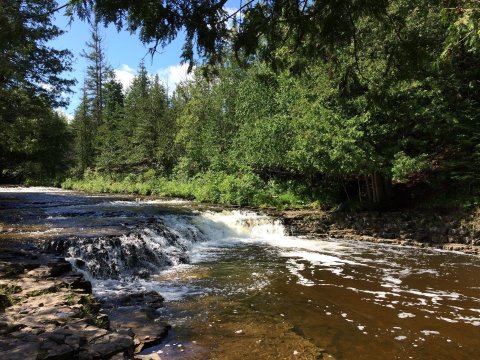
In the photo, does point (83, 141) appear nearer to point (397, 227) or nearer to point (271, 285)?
point (397, 227)

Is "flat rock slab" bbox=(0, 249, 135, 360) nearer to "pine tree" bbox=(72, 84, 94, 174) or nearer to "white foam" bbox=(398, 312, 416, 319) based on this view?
"white foam" bbox=(398, 312, 416, 319)

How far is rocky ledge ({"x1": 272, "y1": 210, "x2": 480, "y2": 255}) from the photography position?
12.5m

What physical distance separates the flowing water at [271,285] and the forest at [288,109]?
3.50 metres

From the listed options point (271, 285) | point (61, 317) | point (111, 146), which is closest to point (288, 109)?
point (271, 285)

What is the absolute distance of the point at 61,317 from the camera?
436 cm

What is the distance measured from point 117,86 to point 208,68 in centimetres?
5277

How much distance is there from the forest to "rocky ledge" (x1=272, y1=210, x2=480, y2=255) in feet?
3.39

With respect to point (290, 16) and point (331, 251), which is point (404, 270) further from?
point (290, 16)

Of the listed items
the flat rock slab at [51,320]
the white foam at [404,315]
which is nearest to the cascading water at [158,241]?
the flat rock slab at [51,320]

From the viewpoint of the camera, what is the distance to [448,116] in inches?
516

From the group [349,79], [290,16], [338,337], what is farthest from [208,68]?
[338,337]

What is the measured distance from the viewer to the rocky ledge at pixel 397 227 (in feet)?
41.0

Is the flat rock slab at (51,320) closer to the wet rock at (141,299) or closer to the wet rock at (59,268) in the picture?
the wet rock at (59,268)

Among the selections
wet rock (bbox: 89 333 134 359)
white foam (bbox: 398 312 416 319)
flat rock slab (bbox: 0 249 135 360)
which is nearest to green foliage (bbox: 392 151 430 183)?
white foam (bbox: 398 312 416 319)
